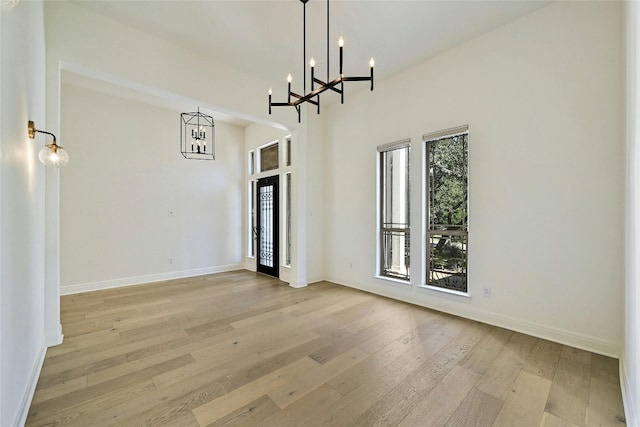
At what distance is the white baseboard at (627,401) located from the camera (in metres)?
1.64

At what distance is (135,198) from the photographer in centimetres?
541

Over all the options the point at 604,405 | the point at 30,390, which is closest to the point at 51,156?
the point at 30,390

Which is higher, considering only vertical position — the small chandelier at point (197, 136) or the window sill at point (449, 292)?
the small chandelier at point (197, 136)

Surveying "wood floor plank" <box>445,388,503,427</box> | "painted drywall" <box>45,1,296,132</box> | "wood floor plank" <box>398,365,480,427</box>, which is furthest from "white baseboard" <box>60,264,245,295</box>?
"wood floor plank" <box>445,388,503,427</box>

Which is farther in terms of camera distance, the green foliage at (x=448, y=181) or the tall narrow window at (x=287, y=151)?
the tall narrow window at (x=287, y=151)

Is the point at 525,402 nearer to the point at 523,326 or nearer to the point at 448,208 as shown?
the point at 523,326

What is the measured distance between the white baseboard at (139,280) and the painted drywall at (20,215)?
103 inches

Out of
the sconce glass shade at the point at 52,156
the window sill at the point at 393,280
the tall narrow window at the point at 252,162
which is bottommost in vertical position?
the window sill at the point at 393,280

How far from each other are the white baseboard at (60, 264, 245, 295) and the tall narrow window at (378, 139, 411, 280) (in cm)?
399

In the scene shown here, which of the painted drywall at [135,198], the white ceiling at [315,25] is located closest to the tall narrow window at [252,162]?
the painted drywall at [135,198]

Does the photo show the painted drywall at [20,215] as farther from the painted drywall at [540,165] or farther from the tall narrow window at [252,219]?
the tall narrow window at [252,219]

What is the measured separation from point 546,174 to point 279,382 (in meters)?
3.41

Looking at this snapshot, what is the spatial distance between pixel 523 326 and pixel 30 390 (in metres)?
4.59

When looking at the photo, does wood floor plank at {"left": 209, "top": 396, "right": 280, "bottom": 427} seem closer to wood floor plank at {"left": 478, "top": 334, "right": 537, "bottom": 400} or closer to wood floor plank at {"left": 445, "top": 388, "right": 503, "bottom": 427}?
wood floor plank at {"left": 445, "top": 388, "right": 503, "bottom": 427}
